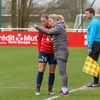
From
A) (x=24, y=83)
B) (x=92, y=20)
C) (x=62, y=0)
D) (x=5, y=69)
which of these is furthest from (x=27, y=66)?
(x=62, y=0)

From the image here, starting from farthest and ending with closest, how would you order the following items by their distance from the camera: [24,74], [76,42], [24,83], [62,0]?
[62,0]
[76,42]
[24,74]
[24,83]

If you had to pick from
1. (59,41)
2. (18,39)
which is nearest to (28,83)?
(59,41)

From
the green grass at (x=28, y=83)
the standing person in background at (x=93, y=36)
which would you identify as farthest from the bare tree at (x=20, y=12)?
the standing person in background at (x=93, y=36)

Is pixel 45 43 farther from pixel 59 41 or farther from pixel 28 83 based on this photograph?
pixel 28 83

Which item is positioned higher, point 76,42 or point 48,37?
point 48,37

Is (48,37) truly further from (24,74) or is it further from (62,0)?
(62,0)

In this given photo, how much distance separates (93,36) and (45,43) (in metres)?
1.70

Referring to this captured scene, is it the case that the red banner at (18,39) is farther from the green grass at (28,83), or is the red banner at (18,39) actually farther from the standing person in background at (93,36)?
the standing person in background at (93,36)

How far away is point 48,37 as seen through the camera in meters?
11.1

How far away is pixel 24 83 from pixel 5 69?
161 inches

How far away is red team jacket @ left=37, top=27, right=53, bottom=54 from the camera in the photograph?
434 inches

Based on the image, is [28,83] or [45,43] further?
[28,83]

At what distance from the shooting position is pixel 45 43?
36.2ft

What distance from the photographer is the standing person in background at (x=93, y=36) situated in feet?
40.3
